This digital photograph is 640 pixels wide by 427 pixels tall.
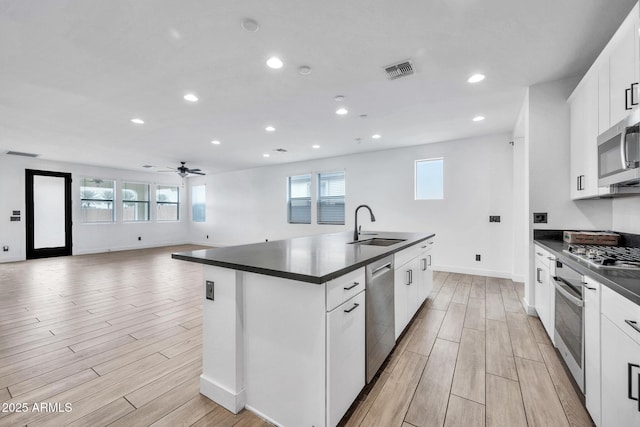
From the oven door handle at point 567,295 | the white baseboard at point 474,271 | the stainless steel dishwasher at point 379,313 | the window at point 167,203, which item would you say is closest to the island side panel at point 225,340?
the stainless steel dishwasher at point 379,313

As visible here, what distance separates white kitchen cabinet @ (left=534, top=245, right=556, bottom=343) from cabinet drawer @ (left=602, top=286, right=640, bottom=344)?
1.03 metres

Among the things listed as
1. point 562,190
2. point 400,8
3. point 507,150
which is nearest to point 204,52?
point 400,8

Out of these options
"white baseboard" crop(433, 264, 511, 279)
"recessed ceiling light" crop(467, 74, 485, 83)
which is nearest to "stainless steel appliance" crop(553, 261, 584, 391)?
"recessed ceiling light" crop(467, 74, 485, 83)

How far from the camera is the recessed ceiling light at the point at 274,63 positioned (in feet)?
7.98

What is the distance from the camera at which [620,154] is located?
1.66 m

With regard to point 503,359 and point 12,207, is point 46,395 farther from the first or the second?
point 12,207

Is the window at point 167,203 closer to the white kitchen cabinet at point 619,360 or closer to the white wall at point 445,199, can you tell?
the white wall at point 445,199

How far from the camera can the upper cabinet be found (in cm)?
165

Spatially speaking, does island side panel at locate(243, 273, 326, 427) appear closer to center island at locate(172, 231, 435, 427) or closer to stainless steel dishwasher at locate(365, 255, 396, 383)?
center island at locate(172, 231, 435, 427)

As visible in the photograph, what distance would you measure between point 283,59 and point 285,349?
2395 millimetres

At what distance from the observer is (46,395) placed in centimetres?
171

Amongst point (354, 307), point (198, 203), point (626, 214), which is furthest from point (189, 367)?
point (198, 203)

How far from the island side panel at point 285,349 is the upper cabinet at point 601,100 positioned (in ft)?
7.68

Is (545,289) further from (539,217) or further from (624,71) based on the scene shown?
(624,71)
